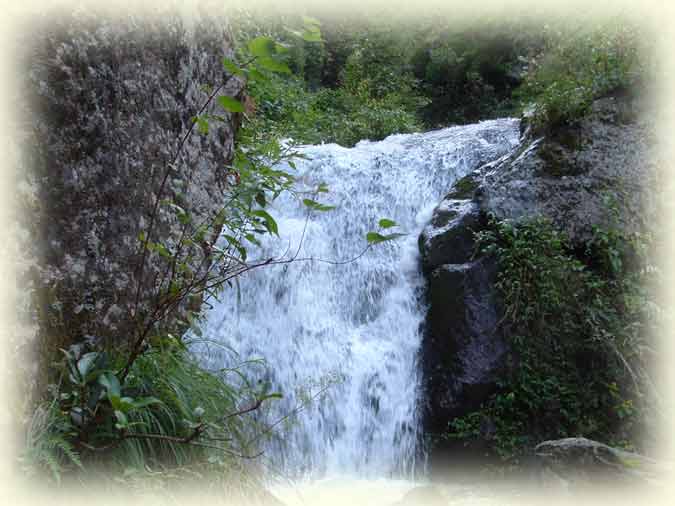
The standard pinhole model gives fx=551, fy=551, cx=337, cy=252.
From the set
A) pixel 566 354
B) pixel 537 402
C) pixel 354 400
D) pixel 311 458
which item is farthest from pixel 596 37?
pixel 311 458

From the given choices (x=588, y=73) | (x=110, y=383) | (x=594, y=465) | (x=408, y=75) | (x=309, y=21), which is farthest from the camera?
(x=408, y=75)

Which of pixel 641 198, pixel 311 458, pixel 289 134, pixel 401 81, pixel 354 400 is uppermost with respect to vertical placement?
pixel 401 81

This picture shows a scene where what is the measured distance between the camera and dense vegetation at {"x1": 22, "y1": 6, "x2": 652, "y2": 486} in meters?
2.08

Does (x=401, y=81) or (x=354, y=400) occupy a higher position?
(x=401, y=81)

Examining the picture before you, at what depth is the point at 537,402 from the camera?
5293 mm

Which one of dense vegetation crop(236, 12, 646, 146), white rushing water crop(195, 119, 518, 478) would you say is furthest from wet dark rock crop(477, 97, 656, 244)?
A: white rushing water crop(195, 119, 518, 478)

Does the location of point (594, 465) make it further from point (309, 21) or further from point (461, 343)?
point (309, 21)

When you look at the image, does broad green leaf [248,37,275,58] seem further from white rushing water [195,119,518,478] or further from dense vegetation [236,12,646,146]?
dense vegetation [236,12,646,146]

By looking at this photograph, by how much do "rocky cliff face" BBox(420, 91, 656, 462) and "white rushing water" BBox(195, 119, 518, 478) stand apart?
0.29m

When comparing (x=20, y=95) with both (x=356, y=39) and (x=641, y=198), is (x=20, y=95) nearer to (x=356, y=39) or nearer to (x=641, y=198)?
(x=641, y=198)

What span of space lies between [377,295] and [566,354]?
2.03 m

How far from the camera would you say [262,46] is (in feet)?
5.79

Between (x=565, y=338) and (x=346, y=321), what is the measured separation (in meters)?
2.23

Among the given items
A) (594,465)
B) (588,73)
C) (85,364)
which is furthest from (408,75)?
(85,364)
